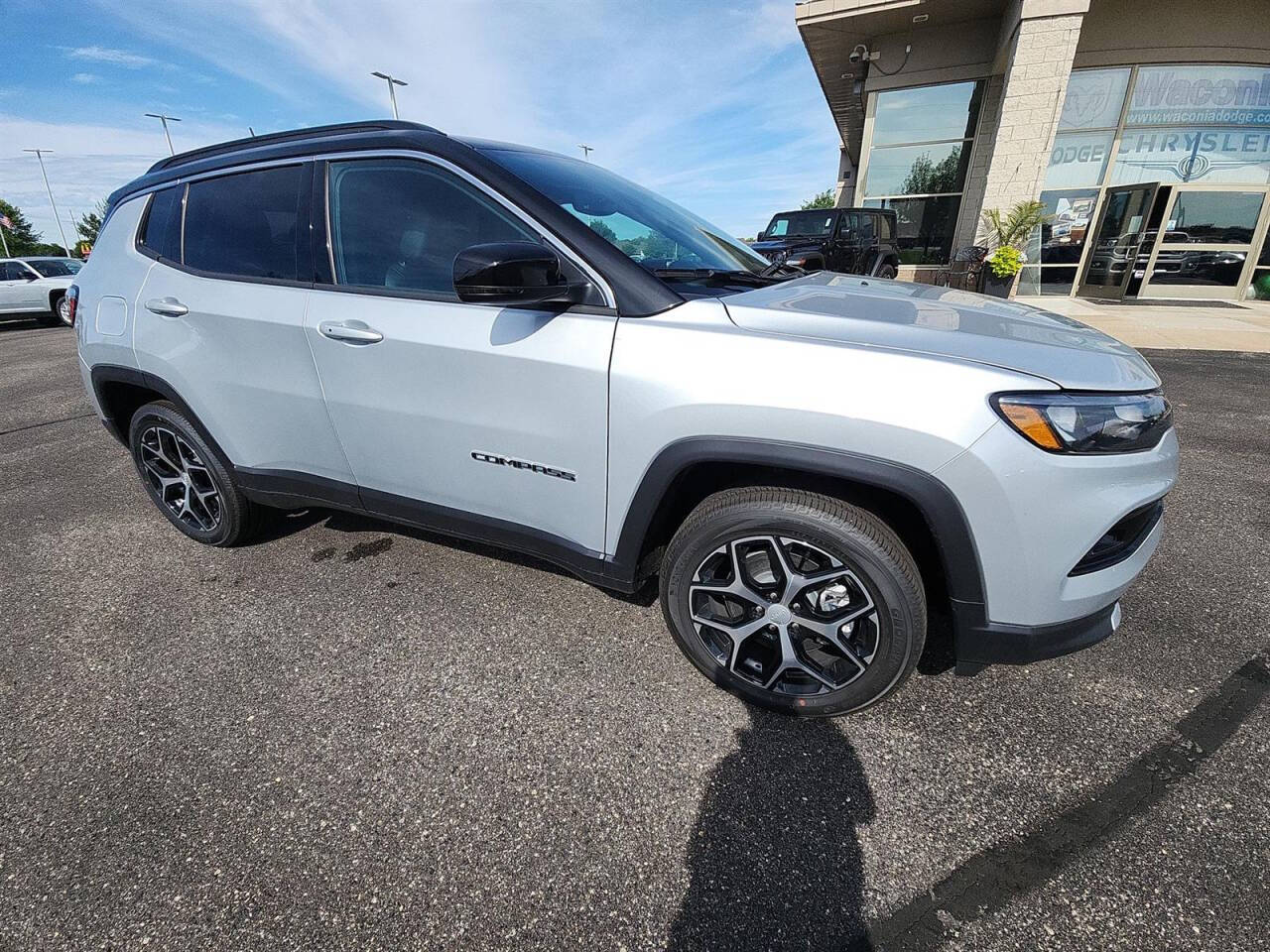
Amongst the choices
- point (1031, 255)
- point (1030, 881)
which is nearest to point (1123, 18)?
point (1031, 255)

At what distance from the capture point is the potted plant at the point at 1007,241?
11029 mm

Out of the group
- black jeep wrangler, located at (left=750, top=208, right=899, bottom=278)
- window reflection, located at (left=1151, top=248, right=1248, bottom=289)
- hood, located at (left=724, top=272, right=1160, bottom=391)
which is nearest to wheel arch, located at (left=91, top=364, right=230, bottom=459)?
hood, located at (left=724, top=272, right=1160, bottom=391)

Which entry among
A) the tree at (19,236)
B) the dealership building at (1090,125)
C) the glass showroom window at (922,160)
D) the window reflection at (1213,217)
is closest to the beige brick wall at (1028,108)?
the dealership building at (1090,125)

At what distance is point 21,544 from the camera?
10.1 ft

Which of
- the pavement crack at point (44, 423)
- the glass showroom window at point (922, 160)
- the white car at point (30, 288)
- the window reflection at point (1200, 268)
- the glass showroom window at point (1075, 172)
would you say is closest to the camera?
the pavement crack at point (44, 423)

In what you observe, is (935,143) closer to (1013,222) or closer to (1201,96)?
(1013,222)

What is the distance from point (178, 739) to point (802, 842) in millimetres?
1875

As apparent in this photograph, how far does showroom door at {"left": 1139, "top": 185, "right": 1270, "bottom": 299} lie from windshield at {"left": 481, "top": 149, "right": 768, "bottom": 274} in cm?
1445

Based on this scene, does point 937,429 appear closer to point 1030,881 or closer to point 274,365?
point 1030,881

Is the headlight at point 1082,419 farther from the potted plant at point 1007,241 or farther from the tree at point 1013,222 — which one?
the tree at point 1013,222

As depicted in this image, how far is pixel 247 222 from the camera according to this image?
2373mm

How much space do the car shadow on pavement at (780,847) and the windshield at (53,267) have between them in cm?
1835

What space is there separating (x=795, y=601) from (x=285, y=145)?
8.35ft

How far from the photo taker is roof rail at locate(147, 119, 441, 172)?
209 cm
